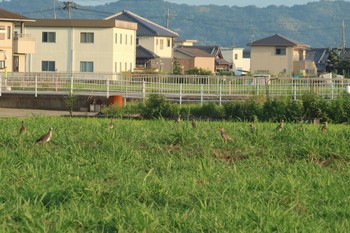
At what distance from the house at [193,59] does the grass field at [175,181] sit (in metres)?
56.2

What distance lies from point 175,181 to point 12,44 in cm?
→ 3692

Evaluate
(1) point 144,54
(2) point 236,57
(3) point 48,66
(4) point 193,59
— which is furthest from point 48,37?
(2) point 236,57

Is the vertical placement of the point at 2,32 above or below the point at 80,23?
below

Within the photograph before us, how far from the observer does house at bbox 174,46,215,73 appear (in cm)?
7178

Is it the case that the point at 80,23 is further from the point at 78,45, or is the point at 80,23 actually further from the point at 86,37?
the point at 78,45

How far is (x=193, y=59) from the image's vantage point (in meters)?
71.9

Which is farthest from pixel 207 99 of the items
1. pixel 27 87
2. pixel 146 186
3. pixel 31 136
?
pixel 146 186

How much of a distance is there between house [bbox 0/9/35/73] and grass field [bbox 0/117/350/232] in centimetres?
3079

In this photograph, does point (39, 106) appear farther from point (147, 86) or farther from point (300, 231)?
point (300, 231)

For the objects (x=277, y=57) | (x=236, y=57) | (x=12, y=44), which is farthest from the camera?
(x=236, y=57)

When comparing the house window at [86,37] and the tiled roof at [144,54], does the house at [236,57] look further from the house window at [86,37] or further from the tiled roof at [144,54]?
the house window at [86,37]

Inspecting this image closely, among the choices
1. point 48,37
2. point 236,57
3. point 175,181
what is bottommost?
point 175,181

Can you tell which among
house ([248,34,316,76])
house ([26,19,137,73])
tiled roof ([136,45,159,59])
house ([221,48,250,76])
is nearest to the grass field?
house ([26,19,137,73])

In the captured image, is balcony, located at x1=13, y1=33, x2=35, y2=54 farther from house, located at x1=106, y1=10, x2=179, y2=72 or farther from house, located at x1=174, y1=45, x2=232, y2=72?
house, located at x1=174, y1=45, x2=232, y2=72
